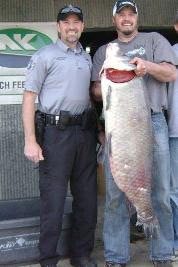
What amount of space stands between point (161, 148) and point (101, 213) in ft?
7.41

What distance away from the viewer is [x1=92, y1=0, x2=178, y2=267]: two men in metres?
4.00

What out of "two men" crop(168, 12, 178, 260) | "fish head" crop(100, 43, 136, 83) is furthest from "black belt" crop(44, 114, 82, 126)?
"two men" crop(168, 12, 178, 260)

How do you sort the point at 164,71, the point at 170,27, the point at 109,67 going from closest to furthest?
the point at 109,67, the point at 164,71, the point at 170,27

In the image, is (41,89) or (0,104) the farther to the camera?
(0,104)

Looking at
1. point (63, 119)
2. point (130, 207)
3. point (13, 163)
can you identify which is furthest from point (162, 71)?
point (13, 163)

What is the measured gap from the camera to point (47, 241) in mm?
Result: 4086

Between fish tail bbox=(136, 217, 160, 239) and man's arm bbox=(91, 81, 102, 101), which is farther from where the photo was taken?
man's arm bbox=(91, 81, 102, 101)

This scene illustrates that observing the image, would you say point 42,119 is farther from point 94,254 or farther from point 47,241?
point 94,254

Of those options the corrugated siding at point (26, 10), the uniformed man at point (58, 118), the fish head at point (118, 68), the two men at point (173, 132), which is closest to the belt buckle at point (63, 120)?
the uniformed man at point (58, 118)

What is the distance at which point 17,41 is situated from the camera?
5055 millimetres

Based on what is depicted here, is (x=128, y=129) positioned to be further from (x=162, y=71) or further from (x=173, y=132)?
(x=173, y=132)

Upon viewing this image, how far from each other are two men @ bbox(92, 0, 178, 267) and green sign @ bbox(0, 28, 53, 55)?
1.09 metres

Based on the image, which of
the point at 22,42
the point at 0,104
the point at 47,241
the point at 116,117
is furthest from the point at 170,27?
the point at 47,241

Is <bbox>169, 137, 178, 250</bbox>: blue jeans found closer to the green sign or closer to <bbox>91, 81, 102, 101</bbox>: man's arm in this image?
<bbox>91, 81, 102, 101</bbox>: man's arm
